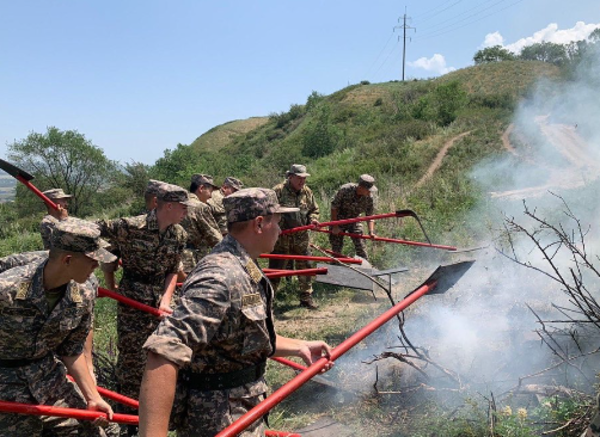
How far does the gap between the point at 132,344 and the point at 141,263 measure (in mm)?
680

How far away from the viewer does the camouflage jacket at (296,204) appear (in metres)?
6.76

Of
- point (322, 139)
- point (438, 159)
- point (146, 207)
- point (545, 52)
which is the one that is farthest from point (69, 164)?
point (545, 52)

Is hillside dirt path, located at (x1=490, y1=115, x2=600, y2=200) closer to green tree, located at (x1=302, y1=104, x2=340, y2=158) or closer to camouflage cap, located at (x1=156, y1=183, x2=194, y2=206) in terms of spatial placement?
camouflage cap, located at (x1=156, y1=183, x2=194, y2=206)

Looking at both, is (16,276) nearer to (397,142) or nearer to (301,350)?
(301,350)

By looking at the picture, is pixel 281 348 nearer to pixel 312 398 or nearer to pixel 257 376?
pixel 257 376

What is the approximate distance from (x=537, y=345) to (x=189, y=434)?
335 centimetres

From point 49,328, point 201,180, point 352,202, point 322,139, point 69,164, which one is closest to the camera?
point 49,328

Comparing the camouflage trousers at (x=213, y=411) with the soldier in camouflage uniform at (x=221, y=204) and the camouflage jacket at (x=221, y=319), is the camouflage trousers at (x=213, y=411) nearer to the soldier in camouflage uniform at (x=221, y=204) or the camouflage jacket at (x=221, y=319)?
the camouflage jacket at (x=221, y=319)

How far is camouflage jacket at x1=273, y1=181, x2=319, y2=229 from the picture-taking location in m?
6.76

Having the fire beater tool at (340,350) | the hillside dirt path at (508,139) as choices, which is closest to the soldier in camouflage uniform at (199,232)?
the fire beater tool at (340,350)

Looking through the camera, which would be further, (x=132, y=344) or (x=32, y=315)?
(x=132, y=344)

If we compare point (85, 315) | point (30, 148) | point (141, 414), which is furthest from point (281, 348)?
point (30, 148)

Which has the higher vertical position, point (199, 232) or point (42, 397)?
point (199, 232)

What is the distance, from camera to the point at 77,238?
233 cm
